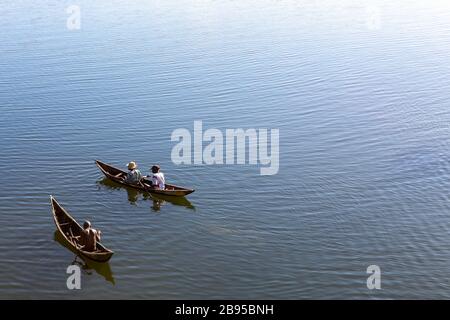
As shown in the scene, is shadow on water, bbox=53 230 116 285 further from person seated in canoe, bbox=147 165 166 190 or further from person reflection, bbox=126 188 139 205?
person seated in canoe, bbox=147 165 166 190

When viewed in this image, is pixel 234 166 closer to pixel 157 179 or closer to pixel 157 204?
pixel 157 179

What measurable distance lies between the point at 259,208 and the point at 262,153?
487 centimetres

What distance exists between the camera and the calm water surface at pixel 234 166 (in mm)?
19719

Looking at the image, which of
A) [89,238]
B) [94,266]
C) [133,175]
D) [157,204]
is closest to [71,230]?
[89,238]

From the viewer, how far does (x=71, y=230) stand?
21312mm

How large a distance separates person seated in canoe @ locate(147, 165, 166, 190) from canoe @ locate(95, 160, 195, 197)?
154 mm

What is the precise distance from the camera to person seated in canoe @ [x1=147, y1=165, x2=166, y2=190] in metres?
24.1

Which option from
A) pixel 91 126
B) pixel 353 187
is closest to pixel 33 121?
pixel 91 126

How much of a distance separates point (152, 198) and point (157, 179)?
2.93 ft

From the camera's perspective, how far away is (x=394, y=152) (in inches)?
1094

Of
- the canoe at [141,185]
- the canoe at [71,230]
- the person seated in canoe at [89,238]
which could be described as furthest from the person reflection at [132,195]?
the person seated in canoe at [89,238]

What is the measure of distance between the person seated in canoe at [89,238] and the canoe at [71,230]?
159 millimetres

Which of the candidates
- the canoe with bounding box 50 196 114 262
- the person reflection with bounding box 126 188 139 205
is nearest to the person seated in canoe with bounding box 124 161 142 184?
the person reflection with bounding box 126 188 139 205

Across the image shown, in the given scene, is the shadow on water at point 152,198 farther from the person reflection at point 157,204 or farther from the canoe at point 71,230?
the canoe at point 71,230
